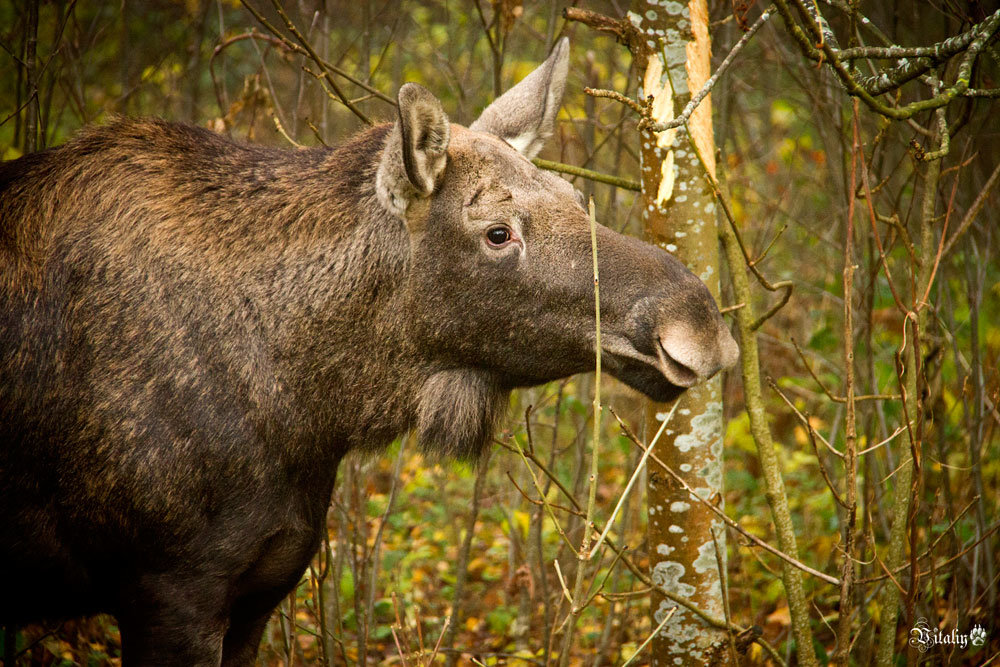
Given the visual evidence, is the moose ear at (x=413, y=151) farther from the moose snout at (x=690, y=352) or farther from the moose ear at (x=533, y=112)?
the moose snout at (x=690, y=352)

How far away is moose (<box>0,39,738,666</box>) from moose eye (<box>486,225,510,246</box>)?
0.06 feet

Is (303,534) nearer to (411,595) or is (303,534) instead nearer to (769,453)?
(769,453)

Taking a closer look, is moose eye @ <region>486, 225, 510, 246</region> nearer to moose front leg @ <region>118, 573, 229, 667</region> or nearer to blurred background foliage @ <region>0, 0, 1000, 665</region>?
blurred background foliage @ <region>0, 0, 1000, 665</region>

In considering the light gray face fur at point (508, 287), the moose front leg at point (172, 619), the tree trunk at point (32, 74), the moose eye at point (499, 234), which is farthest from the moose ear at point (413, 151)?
the tree trunk at point (32, 74)

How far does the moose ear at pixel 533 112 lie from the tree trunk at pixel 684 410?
40cm

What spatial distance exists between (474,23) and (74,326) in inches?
194

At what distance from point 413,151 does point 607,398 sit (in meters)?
4.71

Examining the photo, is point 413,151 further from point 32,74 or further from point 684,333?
point 32,74

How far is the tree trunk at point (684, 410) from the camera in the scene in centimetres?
362

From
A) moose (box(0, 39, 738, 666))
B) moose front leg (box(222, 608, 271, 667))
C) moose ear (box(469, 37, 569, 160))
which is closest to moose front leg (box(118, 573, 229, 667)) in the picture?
moose (box(0, 39, 738, 666))

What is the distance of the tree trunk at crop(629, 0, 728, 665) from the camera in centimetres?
362
